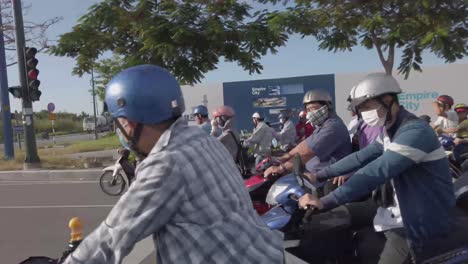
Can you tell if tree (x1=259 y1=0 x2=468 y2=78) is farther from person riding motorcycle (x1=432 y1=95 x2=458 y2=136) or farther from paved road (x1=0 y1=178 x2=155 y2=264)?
paved road (x1=0 y1=178 x2=155 y2=264)

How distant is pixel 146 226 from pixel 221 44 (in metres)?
8.53

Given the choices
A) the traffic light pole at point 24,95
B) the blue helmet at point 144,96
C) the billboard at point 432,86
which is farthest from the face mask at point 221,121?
the billboard at point 432,86

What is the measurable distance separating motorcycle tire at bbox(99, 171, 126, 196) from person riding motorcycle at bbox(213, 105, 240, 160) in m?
3.11

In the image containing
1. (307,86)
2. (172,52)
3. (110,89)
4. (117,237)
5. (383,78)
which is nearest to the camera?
(117,237)

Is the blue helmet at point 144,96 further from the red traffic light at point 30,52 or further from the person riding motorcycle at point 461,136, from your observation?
the red traffic light at point 30,52

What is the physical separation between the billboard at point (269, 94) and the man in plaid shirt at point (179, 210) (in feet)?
59.6

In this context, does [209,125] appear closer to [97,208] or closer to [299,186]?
[97,208]

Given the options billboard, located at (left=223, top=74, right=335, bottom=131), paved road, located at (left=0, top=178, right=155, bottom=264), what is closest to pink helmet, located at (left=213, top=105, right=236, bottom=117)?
paved road, located at (left=0, top=178, right=155, bottom=264)

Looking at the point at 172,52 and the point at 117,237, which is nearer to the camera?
the point at 117,237

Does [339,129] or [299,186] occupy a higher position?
[339,129]

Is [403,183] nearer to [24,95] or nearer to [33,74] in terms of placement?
[33,74]

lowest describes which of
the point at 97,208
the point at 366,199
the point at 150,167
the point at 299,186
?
the point at 97,208

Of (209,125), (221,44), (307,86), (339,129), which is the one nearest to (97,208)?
(209,125)

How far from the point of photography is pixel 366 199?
3.13 m
